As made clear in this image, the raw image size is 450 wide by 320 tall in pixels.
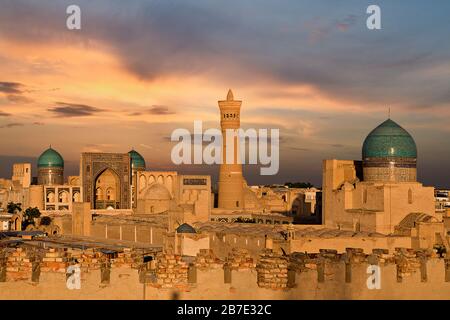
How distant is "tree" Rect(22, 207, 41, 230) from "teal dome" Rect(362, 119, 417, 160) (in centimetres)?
2982

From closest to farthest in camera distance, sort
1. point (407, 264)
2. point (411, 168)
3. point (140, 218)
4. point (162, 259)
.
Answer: point (162, 259), point (407, 264), point (411, 168), point (140, 218)

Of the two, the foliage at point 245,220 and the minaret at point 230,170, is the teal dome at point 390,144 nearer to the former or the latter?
the foliage at point 245,220

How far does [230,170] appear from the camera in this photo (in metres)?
64.9

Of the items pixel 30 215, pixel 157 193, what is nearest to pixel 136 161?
pixel 157 193

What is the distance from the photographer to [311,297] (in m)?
12.6

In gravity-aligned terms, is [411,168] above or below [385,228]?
above

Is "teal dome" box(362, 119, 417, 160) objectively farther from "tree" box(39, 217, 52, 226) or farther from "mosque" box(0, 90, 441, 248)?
"tree" box(39, 217, 52, 226)

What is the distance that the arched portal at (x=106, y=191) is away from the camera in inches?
2990

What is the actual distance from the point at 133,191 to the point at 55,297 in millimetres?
64077

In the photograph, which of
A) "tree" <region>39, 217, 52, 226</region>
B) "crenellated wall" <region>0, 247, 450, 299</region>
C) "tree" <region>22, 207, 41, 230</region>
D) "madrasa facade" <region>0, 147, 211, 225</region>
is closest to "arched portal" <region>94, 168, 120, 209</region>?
"madrasa facade" <region>0, 147, 211, 225</region>

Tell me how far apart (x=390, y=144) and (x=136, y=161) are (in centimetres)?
3726
